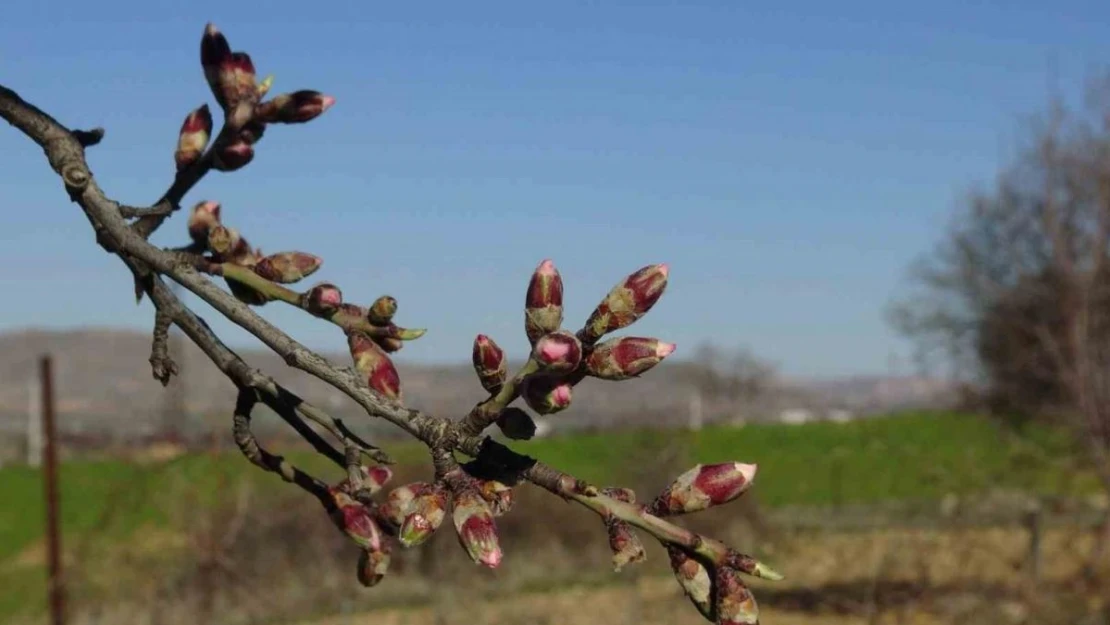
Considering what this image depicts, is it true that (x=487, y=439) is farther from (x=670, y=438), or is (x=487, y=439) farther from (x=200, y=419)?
(x=670, y=438)

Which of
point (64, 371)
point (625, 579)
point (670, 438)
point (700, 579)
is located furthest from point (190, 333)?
point (64, 371)

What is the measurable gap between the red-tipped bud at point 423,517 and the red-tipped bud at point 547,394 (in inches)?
4.0

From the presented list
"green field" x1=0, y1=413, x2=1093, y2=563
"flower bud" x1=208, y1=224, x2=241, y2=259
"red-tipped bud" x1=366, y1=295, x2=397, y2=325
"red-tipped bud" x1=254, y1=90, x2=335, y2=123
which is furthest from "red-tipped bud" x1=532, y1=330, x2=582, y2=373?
"green field" x1=0, y1=413, x2=1093, y2=563

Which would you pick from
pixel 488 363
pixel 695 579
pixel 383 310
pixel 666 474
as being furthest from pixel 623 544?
pixel 666 474

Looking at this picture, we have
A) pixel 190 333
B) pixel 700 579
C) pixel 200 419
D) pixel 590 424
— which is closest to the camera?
pixel 700 579

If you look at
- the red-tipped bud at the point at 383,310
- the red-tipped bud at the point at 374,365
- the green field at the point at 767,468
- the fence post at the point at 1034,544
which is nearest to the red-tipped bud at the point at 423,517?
the red-tipped bud at the point at 374,365

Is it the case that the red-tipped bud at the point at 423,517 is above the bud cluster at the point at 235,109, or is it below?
below

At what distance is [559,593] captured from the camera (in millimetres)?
11867

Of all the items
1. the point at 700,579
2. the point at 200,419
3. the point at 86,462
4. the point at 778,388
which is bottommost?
the point at 778,388

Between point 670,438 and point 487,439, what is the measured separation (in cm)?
1380

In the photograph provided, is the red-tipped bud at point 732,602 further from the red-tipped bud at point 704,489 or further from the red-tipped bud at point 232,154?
the red-tipped bud at point 232,154

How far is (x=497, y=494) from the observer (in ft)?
3.35

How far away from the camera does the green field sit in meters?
9.61

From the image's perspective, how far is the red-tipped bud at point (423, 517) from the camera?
990mm
